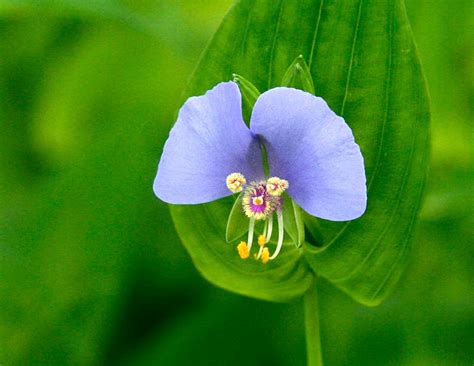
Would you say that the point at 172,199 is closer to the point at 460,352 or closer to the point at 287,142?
the point at 287,142

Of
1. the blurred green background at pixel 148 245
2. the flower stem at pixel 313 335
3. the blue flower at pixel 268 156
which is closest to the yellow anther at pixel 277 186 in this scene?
the blue flower at pixel 268 156

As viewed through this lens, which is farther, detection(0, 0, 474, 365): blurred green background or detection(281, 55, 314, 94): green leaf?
detection(0, 0, 474, 365): blurred green background

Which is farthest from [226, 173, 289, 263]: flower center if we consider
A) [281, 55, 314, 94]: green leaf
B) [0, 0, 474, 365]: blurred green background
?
[0, 0, 474, 365]: blurred green background

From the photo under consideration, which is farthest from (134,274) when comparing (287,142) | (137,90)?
(287,142)

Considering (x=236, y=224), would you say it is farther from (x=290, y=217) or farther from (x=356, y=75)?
(x=356, y=75)

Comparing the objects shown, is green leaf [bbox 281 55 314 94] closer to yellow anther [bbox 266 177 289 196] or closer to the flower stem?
yellow anther [bbox 266 177 289 196]

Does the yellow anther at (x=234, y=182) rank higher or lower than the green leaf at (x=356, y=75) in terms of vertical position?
lower

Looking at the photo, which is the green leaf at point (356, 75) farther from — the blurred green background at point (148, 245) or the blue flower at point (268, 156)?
the blurred green background at point (148, 245)

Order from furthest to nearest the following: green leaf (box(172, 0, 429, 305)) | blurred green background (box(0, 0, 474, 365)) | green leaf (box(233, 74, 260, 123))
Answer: blurred green background (box(0, 0, 474, 365)) → green leaf (box(172, 0, 429, 305)) → green leaf (box(233, 74, 260, 123))
